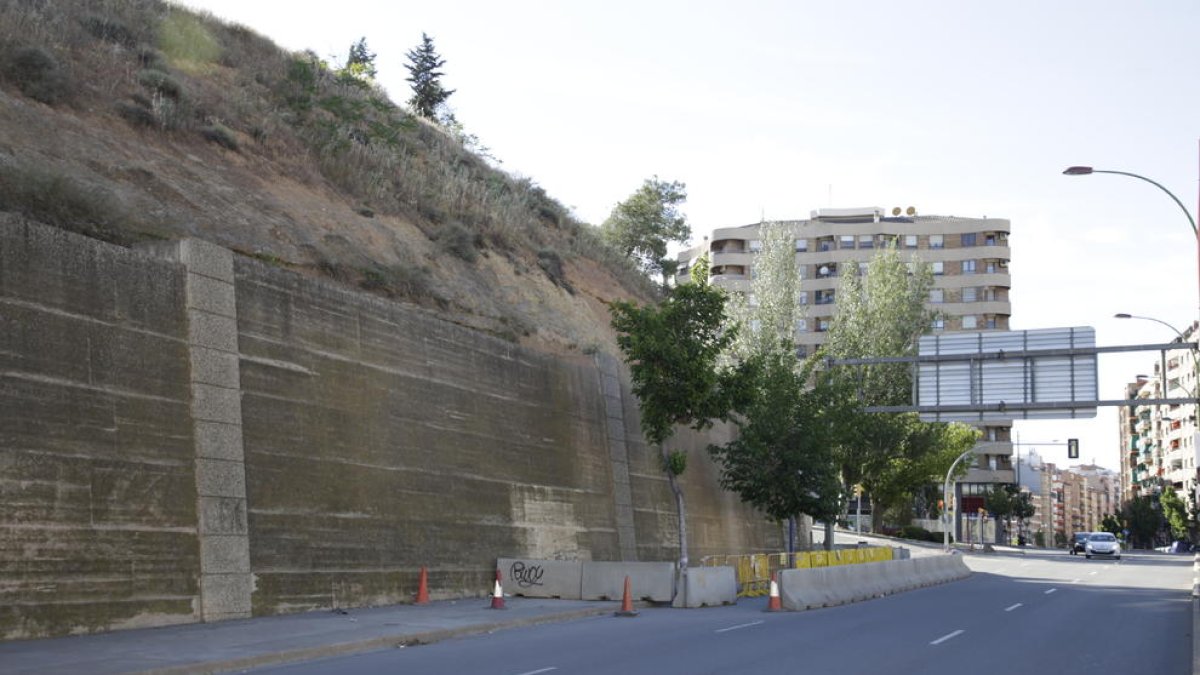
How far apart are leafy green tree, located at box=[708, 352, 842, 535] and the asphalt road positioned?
1096 centimetres

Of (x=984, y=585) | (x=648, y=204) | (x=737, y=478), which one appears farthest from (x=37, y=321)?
(x=648, y=204)

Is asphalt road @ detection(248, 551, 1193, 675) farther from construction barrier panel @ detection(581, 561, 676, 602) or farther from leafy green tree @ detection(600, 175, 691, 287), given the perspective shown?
leafy green tree @ detection(600, 175, 691, 287)

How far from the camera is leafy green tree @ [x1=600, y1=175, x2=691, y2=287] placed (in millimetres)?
89312

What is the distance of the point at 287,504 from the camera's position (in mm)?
22750

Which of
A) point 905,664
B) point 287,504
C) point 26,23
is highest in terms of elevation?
point 26,23

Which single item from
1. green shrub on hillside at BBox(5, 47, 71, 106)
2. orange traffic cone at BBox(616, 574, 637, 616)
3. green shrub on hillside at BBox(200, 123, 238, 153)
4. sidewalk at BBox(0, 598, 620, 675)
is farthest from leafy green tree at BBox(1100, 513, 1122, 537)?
sidewalk at BBox(0, 598, 620, 675)

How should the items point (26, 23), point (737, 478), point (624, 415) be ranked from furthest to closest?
point (737, 478), point (624, 415), point (26, 23)

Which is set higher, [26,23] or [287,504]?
[26,23]

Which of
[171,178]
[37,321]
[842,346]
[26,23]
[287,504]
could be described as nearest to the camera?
[37,321]

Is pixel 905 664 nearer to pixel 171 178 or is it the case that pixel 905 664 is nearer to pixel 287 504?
pixel 287 504

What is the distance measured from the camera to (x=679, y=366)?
35.3 m

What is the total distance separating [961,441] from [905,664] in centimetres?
7589

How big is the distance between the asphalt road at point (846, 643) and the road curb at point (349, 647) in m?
0.37

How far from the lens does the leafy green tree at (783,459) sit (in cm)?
4234
